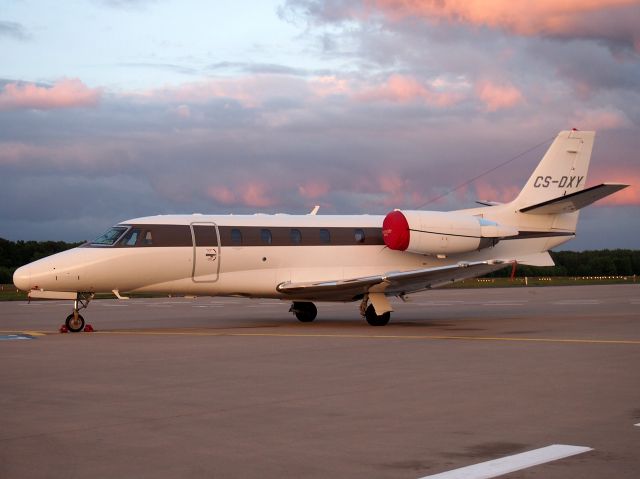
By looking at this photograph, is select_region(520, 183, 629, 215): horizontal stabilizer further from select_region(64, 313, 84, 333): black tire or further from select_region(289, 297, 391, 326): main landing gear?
select_region(64, 313, 84, 333): black tire

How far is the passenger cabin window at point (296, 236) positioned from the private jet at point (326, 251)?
3cm

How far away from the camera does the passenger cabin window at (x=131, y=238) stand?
→ 2358 centimetres

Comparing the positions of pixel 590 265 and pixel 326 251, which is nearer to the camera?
pixel 326 251

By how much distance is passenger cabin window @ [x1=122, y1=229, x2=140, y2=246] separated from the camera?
77.4ft

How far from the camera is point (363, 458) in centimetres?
797

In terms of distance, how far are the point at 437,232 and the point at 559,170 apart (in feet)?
17.8

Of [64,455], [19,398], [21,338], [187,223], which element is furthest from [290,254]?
[64,455]

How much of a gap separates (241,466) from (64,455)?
5.79ft

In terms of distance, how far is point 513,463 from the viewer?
770 centimetres

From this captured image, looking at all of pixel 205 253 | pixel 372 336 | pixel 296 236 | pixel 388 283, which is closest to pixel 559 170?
pixel 388 283

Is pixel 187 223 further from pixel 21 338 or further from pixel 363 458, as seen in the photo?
pixel 363 458

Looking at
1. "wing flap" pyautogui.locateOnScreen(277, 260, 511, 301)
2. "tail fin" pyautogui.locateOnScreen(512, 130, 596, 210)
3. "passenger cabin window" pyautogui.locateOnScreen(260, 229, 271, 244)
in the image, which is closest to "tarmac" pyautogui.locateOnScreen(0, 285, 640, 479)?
"wing flap" pyautogui.locateOnScreen(277, 260, 511, 301)

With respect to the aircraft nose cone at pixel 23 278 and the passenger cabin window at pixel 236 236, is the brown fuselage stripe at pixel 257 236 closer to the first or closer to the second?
the passenger cabin window at pixel 236 236

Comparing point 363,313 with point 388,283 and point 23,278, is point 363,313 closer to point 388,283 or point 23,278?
point 388,283
